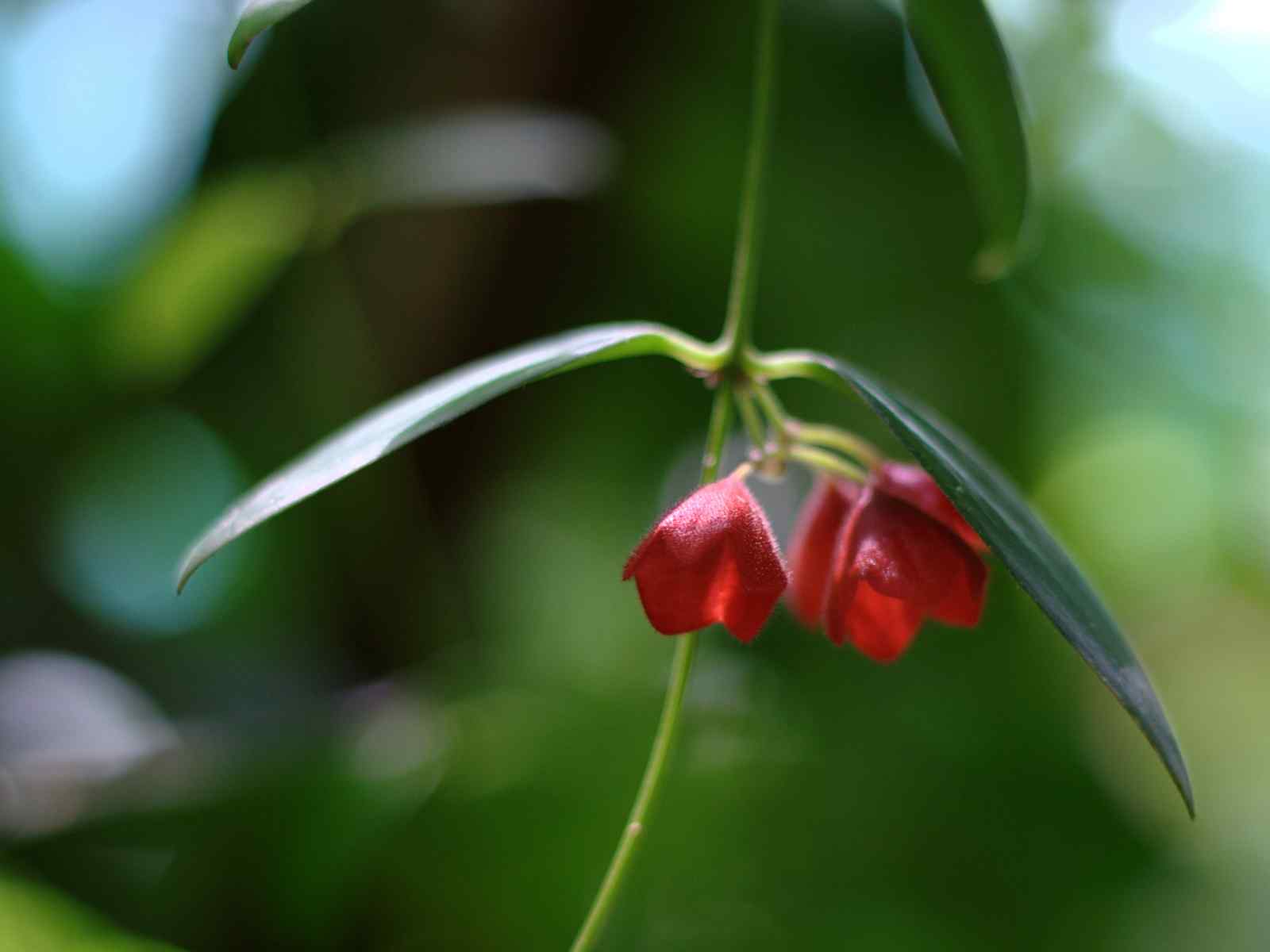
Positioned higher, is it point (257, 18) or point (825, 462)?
point (257, 18)

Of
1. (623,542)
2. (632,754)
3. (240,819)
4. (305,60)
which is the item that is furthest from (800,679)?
(305,60)

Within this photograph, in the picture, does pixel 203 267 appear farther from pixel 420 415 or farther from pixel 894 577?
pixel 894 577

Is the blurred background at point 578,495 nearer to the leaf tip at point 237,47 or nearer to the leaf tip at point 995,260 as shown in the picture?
the leaf tip at point 995,260

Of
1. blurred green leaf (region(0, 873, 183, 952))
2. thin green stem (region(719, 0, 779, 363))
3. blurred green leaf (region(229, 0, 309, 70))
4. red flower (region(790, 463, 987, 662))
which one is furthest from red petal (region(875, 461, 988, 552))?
blurred green leaf (region(0, 873, 183, 952))

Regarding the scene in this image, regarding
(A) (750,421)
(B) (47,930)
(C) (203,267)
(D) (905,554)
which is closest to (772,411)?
(A) (750,421)

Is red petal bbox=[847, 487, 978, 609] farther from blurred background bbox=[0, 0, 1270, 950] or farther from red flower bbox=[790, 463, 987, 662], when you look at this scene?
blurred background bbox=[0, 0, 1270, 950]

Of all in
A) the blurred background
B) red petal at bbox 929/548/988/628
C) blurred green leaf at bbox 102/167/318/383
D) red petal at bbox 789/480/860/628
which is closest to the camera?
red petal at bbox 929/548/988/628
